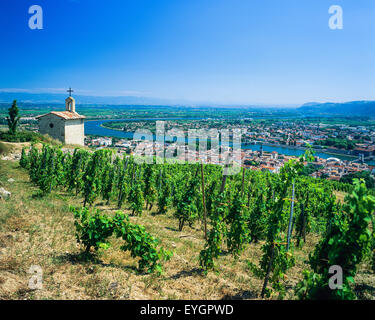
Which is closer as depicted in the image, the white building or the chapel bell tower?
the white building

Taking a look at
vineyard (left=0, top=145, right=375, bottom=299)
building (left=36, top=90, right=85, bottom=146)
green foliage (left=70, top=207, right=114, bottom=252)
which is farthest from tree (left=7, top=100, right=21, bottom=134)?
green foliage (left=70, top=207, right=114, bottom=252)

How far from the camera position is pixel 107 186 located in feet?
40.1

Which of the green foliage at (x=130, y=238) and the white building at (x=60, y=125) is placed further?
the white building at (x=60, y=125)

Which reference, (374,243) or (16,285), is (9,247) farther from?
(374,243)

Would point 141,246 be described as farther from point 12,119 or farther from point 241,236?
point 12,119

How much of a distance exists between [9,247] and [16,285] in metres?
1.55

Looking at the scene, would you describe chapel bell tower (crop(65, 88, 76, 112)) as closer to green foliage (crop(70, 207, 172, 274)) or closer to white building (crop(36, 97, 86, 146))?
white building (crop(36, 97, 86, 146))

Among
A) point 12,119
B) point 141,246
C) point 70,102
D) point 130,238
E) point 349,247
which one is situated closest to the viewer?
point 349,247

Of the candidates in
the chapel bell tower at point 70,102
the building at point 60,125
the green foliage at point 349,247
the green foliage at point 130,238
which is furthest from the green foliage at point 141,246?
the chapel bell tower at point 70,102

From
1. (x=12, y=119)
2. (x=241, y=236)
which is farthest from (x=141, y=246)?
(x=12, y=119)

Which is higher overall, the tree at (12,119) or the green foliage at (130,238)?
the tree at (12,119)

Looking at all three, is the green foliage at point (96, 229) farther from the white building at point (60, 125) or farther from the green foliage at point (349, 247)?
the white building at point (60, 125)

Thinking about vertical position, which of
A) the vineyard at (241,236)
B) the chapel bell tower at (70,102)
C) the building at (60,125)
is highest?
the chapel bell tower at (70,102)
